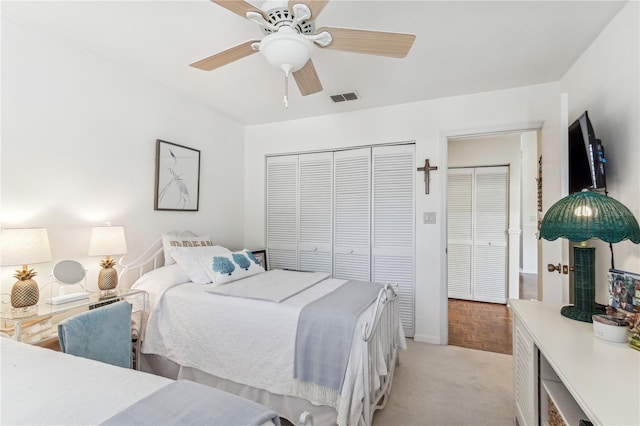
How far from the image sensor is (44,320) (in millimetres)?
1927

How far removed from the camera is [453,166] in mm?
4793

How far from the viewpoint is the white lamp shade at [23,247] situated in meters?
1.72

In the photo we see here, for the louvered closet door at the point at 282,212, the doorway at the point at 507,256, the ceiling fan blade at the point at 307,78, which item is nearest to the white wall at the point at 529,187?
the doorway at the point at 507,256

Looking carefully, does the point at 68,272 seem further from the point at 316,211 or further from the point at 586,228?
the point at 586,228

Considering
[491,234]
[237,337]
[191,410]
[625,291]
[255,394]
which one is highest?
[491,234]

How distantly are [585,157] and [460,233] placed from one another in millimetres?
2997

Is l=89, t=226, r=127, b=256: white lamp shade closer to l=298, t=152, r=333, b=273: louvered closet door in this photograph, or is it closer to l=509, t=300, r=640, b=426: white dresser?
l=298, t=152, r=333, b=273: louvered closet door

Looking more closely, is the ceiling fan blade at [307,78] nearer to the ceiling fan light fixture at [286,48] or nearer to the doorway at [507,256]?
the ceiling fan light fixture at [286,48]

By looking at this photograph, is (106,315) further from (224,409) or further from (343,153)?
(343,153)

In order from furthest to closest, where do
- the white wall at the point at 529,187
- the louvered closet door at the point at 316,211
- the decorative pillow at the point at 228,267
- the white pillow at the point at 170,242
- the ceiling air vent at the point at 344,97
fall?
the white wall at the point at 529,187, the louvered closet door at the point at 316,211, the ceiling air vent at the point at 344,97, the white pillow at the point at 170,242, the decorative pillow at the point at 228,267

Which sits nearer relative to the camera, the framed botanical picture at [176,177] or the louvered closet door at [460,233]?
the framed botanical picture at [176,177]

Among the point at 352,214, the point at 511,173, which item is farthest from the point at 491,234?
the point at 352,214

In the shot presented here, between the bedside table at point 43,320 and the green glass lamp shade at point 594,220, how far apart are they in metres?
2.74

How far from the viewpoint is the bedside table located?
1685 millimetres
